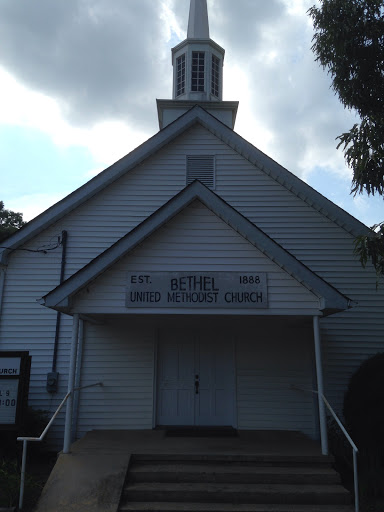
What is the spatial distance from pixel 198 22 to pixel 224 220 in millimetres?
12012

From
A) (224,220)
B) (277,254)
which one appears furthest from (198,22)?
(277,254)

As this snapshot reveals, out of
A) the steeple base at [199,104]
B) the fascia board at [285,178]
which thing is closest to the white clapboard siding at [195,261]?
the fascia board at [285,178]

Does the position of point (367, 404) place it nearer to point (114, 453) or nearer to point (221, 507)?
point (221, 507)

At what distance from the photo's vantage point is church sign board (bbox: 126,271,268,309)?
7.71m

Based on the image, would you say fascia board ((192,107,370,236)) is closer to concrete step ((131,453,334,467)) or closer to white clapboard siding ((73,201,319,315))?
white clapboard siding ((73,201,319,315))

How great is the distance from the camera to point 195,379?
10227mm

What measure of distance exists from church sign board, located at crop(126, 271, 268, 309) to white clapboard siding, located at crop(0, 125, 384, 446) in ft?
11.1

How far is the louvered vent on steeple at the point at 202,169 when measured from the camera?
11.5 m

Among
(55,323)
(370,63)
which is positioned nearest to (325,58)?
(370,63)

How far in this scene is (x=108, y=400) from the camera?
10008 mm

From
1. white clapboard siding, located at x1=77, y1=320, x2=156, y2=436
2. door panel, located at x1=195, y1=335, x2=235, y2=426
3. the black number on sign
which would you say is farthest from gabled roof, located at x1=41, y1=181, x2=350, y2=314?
door panel, located at x1=195, y1=335, x2=235, y2=426

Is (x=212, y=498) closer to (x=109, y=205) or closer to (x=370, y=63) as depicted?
(x=109, y=205)

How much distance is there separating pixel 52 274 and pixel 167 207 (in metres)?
4.24

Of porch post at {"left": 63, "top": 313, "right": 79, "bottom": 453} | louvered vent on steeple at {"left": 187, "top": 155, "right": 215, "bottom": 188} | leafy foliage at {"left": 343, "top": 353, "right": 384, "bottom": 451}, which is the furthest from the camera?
louvered vent on steeple at {"left": 187, "top": 155, "right": 215, "bottom": 188}
